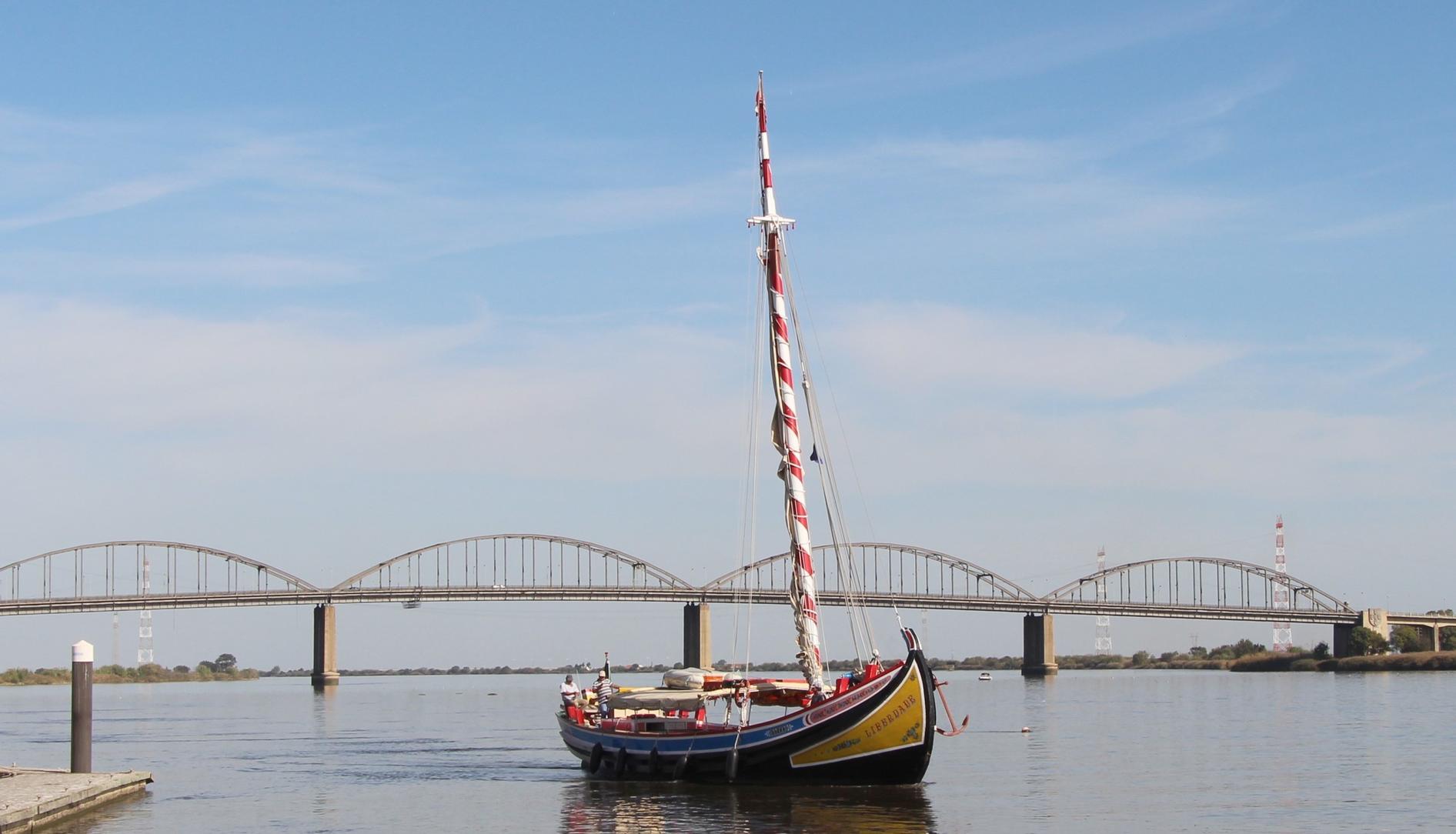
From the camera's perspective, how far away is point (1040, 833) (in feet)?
111

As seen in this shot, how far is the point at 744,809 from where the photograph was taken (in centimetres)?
3834

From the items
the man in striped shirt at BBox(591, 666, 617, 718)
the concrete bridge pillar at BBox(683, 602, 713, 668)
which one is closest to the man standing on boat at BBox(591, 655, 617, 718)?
the man in striped shirt at BBox(591, 666, 617, 718)

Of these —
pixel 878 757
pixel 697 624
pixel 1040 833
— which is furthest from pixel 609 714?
pixel 697 624

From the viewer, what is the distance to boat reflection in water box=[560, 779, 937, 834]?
116 ft

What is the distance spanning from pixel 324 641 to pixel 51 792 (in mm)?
138279

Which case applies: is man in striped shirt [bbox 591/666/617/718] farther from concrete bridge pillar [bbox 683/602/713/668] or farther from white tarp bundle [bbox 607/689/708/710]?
concrete bridge pillar [bbox 683/602/713/668]

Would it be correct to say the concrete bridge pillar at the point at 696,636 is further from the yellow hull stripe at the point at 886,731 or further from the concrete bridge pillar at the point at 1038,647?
the yellow hull stripe at the point at 886,731

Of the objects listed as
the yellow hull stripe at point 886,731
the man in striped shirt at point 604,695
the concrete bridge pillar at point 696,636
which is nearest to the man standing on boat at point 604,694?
the man in striped shirt at point 604,695

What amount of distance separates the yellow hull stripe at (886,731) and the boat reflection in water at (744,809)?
97 cm

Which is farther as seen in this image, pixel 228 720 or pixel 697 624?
pixel 697 624

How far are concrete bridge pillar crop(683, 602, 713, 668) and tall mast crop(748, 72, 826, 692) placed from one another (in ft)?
416

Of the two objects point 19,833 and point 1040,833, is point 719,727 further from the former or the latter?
point 19,833

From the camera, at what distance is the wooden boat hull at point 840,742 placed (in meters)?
40.3

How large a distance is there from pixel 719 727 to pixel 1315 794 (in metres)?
14.8
